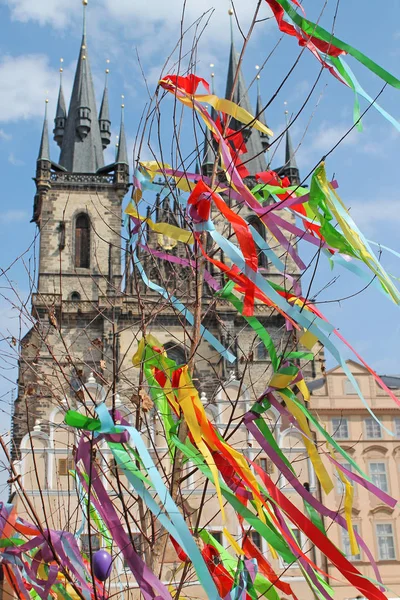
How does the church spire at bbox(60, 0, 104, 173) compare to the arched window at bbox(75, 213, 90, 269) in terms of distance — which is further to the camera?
the church spire at bbox(60, 0, 104, 173)

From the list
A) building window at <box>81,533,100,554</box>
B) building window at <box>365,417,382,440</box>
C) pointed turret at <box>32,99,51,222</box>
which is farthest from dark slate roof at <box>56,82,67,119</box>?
building window at <box>81,533,100,554</box>

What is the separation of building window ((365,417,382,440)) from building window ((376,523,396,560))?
2.21 metres

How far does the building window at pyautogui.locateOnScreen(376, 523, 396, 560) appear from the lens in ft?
Result: 66.4

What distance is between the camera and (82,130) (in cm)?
4147

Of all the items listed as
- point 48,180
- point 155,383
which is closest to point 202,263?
point 155,383

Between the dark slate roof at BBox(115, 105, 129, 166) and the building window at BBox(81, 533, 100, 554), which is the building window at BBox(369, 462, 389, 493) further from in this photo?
the dark slate roof at BBox(115, 105, 129, 166)

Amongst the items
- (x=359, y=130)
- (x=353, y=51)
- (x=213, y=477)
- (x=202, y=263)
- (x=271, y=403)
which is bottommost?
(x=213, y=477)

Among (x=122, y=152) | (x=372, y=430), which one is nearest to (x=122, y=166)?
(x=122, y=152)

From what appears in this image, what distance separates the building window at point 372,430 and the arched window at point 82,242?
17.8 m

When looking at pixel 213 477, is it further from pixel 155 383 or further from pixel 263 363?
pixel 263 363

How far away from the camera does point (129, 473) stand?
380 cm

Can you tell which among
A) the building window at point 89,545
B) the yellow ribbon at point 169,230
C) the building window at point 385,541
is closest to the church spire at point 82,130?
the building window at point 385,541

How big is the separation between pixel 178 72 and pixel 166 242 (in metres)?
1.75

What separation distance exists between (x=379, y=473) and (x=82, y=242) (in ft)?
66.6
